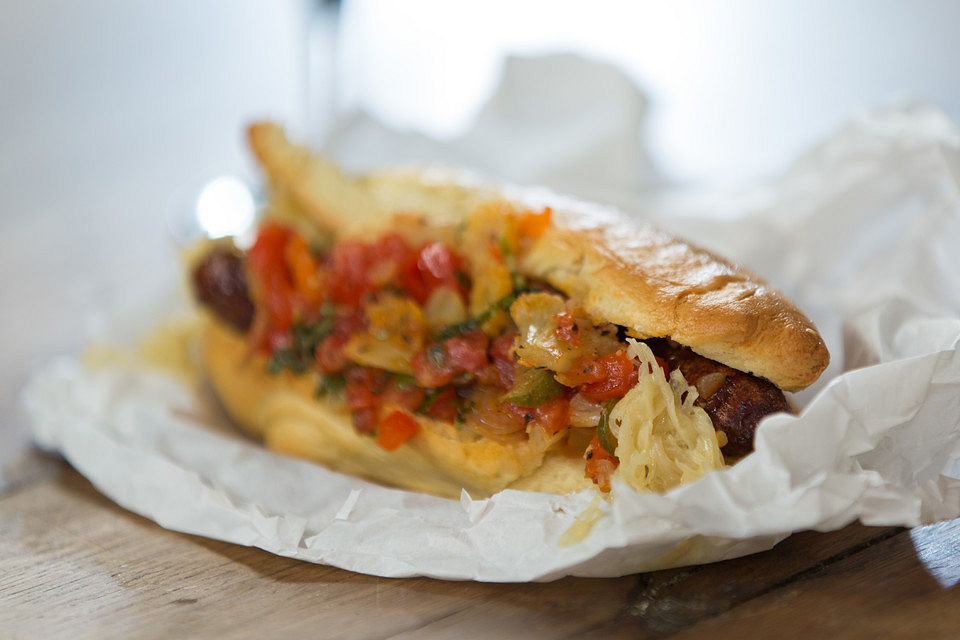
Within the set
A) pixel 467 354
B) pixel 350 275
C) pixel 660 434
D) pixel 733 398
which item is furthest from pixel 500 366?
pixel 350 275

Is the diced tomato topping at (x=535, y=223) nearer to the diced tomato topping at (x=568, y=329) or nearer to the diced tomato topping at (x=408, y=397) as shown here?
the diced tomato topping at (x=568, y=329)

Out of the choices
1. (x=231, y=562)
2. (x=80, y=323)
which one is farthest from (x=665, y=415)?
(x=80, y=323)

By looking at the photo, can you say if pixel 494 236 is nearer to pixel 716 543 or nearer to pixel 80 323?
pixel 716 543

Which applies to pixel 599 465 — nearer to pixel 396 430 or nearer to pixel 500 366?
pixel 500 366

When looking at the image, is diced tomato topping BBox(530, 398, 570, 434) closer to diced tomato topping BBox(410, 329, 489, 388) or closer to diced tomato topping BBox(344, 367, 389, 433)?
Result: diced tomato topping BBox(410, 329, 489, 388)

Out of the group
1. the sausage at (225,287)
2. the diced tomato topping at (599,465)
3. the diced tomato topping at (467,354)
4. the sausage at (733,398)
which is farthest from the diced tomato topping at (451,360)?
the sausage at (225,287)

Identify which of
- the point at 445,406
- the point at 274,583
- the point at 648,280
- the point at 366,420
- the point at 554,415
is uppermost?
the point at 648,280
